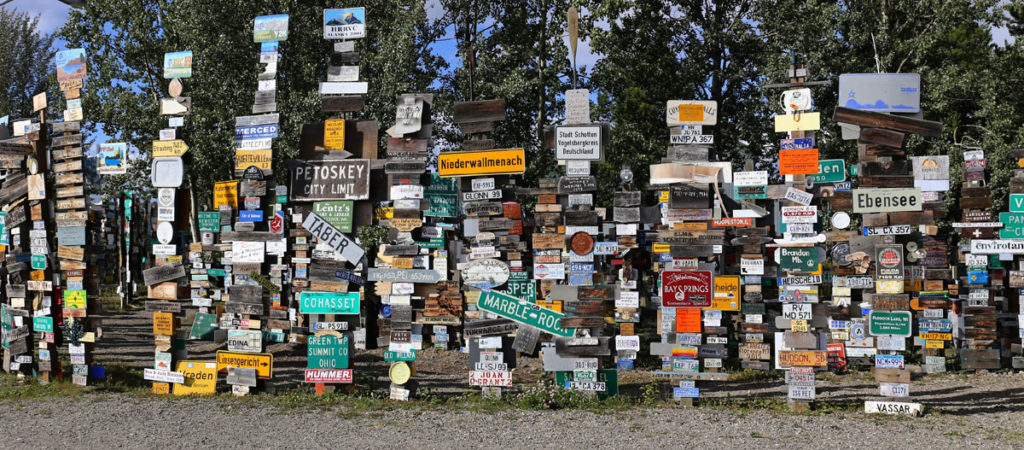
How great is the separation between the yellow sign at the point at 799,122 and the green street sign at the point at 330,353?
6.36 m

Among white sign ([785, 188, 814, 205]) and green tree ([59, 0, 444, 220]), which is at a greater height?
green tree ([59, 0, 444, 220])

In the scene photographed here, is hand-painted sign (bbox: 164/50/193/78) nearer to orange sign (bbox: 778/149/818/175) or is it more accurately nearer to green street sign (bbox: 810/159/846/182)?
orange sign (bbox: 778/149/818/175)

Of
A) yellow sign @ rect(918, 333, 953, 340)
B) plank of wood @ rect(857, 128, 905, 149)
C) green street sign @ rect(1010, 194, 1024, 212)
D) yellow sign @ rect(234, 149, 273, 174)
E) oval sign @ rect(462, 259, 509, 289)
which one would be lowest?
yellow sign @ rect(918, 333, 953, 340)

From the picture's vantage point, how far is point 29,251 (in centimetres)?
1308

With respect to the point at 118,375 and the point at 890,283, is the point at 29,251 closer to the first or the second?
the point at 118,375

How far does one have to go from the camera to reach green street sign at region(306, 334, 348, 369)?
11.2 m

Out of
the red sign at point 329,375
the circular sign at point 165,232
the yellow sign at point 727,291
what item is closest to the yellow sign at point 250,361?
the red sign at point 329,375

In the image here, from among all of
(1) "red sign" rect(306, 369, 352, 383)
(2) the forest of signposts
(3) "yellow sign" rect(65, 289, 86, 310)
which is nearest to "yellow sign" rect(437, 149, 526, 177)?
(2) the forest of signposts

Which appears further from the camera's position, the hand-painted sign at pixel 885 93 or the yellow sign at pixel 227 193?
the yellow sign at pixel 227 193

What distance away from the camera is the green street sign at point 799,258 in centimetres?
1038

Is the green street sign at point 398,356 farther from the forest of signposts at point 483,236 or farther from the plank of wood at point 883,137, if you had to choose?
the plank of wood at point 883,137

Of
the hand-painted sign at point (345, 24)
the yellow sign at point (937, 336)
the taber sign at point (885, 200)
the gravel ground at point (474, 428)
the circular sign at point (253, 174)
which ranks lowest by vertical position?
the gravel ground at point (474, 428)

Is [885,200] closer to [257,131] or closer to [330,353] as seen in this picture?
[330,353]

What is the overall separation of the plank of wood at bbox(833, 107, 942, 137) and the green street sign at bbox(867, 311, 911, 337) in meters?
2.26
